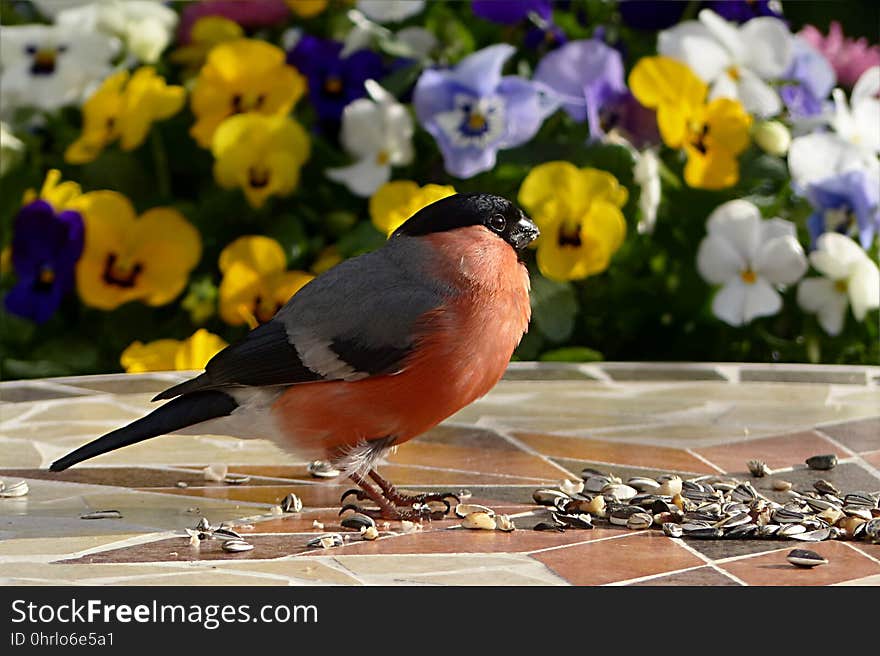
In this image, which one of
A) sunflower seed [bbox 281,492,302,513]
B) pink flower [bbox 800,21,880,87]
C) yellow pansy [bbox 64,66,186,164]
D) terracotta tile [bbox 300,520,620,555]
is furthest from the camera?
pink flower [bbox 800,21,880,87]

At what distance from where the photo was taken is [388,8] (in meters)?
5.13

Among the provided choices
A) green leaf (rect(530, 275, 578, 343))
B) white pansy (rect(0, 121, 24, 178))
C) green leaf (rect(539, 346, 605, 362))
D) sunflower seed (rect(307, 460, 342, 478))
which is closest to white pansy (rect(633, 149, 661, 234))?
green leaf (rect(530, 275, 578, 343))

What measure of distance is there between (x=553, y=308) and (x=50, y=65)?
204cm

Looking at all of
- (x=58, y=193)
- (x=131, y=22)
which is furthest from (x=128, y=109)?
(x=131, y=22)

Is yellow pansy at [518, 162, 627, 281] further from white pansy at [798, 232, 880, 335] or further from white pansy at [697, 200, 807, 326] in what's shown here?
white pansy at [798, 232, 880, 335]

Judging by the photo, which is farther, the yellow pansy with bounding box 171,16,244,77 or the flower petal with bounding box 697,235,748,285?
the yellow pansy with bounding box 171,16,244,77

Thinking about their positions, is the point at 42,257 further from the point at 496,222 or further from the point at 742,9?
the point at 742,9

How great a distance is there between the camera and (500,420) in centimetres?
400

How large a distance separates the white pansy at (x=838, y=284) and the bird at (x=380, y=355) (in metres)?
1.88

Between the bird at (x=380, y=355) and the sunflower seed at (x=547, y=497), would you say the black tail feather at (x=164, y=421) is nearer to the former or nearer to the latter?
the bird at (x=380, y=355)

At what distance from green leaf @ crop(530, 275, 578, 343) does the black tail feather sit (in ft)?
6.03

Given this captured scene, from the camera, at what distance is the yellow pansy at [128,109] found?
4.95 m

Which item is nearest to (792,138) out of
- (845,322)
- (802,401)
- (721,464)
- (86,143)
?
(845,322)

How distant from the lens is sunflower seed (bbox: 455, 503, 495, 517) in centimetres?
297
